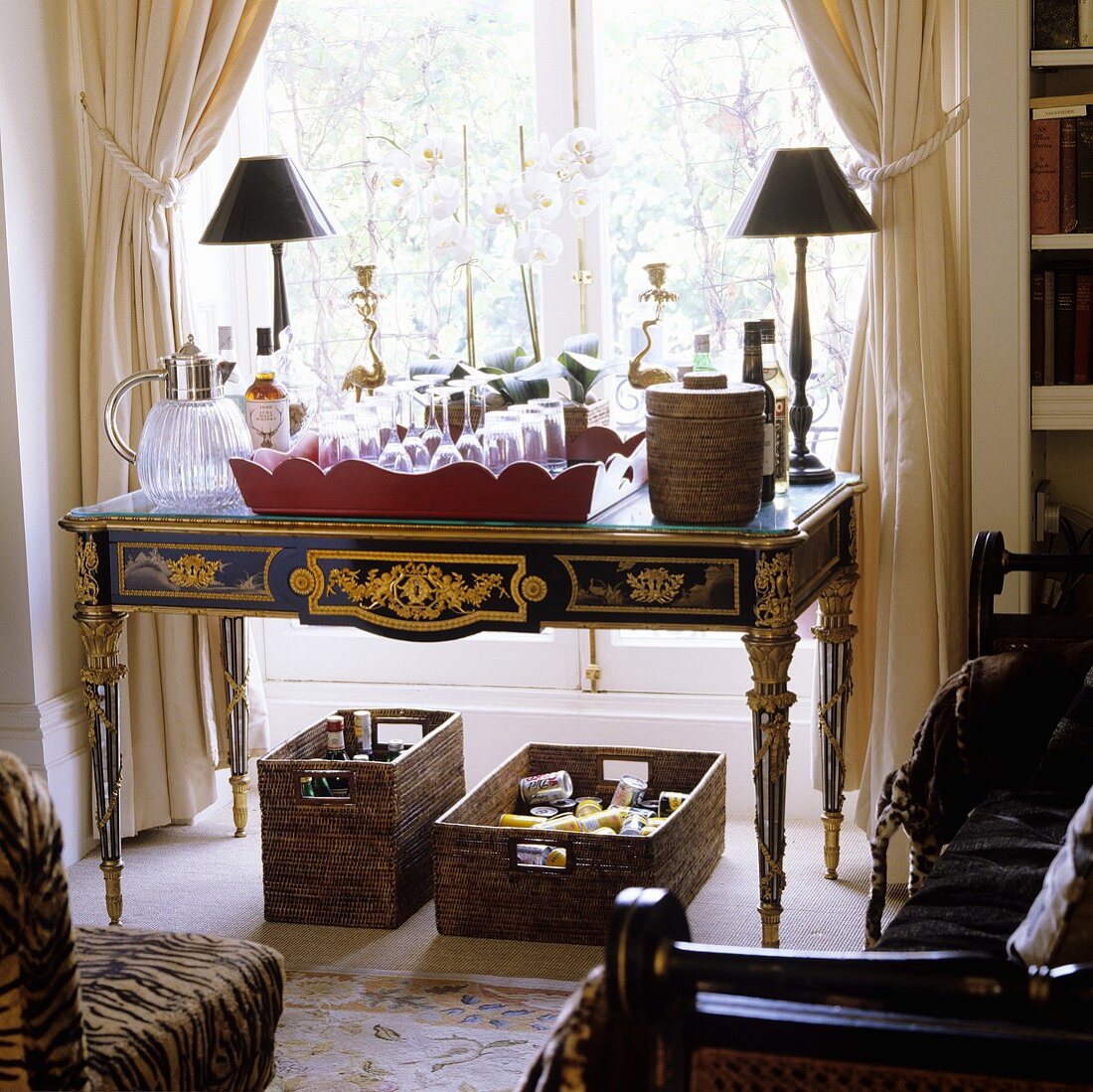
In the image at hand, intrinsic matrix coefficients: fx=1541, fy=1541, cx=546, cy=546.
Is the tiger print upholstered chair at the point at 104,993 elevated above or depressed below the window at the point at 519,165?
below

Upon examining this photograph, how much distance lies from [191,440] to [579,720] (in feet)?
4.26

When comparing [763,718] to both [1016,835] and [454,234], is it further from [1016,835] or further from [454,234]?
[454,234]

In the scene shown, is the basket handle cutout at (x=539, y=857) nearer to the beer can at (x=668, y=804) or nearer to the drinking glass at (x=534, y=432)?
the beer can at (x=668, y=804)

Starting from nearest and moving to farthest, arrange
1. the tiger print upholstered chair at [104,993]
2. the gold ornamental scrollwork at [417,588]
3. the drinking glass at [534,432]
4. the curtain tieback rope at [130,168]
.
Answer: the tiger print upholstered chair at [104,993] < the gold ornamental scrollwork at [417,588] < the drinking glass at [534,432] < the curtain tieback rope at [130,168]

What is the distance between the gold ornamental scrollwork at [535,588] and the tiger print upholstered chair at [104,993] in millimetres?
870

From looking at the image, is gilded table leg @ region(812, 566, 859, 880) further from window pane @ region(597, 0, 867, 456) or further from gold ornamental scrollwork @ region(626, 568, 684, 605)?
window pane @ region(597, 0, 867, 456)

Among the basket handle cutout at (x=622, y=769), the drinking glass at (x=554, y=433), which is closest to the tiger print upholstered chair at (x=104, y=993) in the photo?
the drinking glass at (x=554, y=433)

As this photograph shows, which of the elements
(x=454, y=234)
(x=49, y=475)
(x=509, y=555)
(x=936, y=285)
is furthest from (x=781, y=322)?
(x=49, y=475)

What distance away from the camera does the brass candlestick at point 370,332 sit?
3209mm

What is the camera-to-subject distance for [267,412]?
3.06 meters

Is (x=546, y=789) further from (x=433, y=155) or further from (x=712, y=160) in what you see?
(x=712, y=160)

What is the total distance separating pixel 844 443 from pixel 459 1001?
1.38 m

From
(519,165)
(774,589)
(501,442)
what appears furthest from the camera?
(519,165)

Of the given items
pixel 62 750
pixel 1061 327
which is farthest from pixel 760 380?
pixel 62 750
